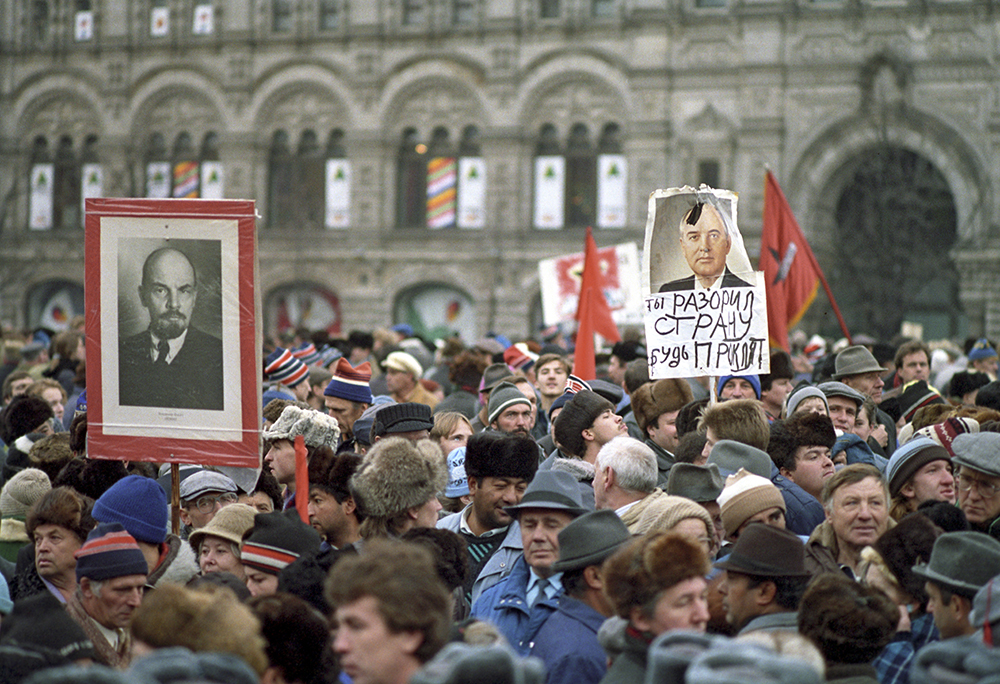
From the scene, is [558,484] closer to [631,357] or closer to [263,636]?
[263,636]

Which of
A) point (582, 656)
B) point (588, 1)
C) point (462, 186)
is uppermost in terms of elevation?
point (588, 1)

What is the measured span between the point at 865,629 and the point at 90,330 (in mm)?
4043

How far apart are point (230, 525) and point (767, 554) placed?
2499 millimetres

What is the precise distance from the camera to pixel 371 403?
968cm

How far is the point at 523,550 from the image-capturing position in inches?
221

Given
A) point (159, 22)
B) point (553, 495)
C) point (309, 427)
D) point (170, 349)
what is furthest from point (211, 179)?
point (553, 495)

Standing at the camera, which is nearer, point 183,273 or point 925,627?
point 925,627

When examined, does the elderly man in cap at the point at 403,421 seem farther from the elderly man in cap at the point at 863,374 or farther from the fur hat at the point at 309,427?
the elderly man in cap at the point at 863,374

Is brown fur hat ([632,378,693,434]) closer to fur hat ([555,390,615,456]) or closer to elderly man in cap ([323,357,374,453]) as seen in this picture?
fur hat ([555,390,615,456])

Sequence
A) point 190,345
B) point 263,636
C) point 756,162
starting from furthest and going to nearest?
point 756,162, point 190,345, point 263,636

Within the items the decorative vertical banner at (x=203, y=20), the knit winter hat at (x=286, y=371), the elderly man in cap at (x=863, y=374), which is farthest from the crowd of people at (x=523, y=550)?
the decorative vertical banner at (x=203, y=20)

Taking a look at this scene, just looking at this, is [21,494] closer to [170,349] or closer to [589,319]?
[170,349]

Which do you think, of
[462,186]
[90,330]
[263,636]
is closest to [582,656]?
[263,636]

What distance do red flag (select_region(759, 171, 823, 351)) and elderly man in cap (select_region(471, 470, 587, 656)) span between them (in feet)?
24.7
